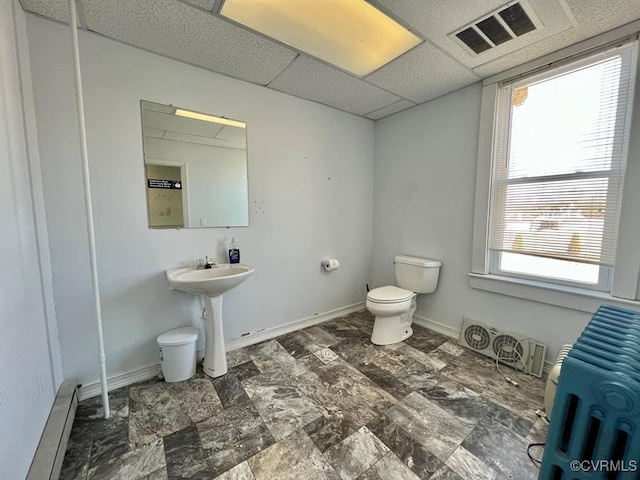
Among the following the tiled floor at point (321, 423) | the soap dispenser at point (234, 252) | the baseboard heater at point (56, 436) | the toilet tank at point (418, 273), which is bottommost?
the tiled floor at point (321, 423)

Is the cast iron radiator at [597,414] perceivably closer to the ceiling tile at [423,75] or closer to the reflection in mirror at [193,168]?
the ceiling tile at [423,75]

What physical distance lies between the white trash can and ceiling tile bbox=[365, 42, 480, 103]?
2.44 meters

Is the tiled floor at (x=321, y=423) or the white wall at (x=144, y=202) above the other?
the white wall at (x=144, y=202)

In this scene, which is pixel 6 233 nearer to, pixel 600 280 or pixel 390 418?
pixel 390 418

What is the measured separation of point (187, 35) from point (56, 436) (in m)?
2.26

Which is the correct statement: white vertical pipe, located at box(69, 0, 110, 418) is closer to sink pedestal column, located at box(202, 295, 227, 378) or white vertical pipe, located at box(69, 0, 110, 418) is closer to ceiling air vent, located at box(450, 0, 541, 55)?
sink pedestal column, located at box(202, 295, 227, 378)

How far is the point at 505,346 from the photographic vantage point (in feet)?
6.68

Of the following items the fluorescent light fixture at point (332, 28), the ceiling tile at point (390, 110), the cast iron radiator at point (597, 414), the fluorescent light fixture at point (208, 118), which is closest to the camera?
the cast iron radiator at point (597, 414)

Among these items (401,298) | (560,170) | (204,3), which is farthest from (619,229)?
(204,3)

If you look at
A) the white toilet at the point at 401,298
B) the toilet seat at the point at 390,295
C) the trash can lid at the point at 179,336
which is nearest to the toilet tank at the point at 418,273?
the white toilet at the point at 401,298

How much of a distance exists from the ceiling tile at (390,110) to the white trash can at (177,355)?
2.71m

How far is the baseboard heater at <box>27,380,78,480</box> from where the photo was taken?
109 cm

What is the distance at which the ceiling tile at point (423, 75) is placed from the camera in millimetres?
1802

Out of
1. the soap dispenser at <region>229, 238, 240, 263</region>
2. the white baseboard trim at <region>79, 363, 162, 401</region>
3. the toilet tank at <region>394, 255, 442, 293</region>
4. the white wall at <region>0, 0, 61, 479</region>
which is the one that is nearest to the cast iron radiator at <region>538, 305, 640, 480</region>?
the toilet tank at <region>394, 255, 442, 293</region>
